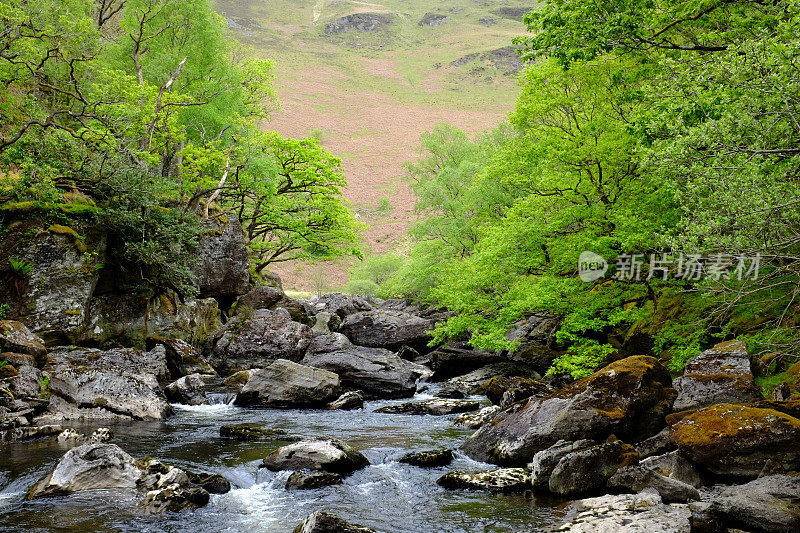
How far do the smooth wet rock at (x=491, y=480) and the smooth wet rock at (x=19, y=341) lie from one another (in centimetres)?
1187

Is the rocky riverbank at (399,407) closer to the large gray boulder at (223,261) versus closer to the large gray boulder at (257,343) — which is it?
the large gray boulder at (257,343)

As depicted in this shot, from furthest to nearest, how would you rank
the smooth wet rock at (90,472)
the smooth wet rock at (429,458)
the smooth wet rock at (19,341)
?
the smooth wet rock at (19,341) → the smooth wet rock at (429,458) → the smooth wet rock at (90,472)

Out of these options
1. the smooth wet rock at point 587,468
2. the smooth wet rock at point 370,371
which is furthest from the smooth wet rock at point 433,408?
the smooth wet rock at point 587,468

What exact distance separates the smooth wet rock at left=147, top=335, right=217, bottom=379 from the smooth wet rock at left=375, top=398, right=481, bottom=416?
8077 millimetres

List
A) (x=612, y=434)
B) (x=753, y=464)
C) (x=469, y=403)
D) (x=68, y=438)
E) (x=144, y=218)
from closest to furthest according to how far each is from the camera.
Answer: (x=753, y=464) < (x=612, y=434) < (x=68, y=438) < (x=469, y=403) < (x=144, y=218)

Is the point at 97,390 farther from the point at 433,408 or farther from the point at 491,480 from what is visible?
the point at 491,480

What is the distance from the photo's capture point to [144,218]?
1833cm

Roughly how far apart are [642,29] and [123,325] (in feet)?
62.3

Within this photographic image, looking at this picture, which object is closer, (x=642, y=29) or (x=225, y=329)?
(x=642, y=29)

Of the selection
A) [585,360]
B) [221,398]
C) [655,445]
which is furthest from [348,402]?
[655,445]

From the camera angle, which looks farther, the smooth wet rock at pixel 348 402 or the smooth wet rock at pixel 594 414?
the smooth wet rock at pixel 348 402

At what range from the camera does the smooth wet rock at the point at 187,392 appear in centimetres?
1552

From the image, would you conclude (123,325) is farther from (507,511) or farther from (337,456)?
(507,511)

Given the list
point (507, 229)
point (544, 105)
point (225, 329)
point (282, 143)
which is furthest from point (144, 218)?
point (544, 105)
